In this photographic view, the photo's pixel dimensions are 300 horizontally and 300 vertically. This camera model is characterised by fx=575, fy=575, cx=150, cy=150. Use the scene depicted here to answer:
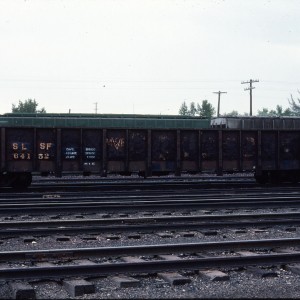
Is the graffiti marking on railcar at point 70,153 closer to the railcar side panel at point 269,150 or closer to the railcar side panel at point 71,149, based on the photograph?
the railcar side panel at point 71,149

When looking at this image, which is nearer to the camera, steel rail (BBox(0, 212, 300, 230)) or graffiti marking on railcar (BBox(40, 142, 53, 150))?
steel rail (BBox(0, 212, 300, 230))

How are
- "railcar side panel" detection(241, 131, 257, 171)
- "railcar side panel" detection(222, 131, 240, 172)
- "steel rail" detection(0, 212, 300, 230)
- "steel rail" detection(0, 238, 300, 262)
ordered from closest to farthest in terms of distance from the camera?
"steel rail" detection(0, 238, 300, 262) → "steel rail" detection(0, 212, 300, 230) → "railcar side panel" detection(222, 131, 240, 172) → "railcar side panel" detection(241, 131, 257, 171)

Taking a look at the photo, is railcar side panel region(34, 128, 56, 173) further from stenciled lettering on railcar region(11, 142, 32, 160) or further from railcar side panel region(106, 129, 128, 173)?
railcar side panel region(106, 129, 128, 173)

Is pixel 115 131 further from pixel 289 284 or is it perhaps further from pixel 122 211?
pixel 289 284

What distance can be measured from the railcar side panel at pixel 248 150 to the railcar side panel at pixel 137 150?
449 cm

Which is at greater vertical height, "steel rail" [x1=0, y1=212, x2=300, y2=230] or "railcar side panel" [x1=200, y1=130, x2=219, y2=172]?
"railcar side panel" [x1=200, y1=130, x2=219, y2=172]

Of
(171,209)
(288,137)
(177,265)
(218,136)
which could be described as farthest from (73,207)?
(288,137)

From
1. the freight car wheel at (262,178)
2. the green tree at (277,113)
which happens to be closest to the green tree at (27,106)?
the green tree at (277,113)

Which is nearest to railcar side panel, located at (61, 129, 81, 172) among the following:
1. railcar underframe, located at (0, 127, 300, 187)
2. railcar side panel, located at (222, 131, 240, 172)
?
railcar underframe, located at (0, 127, 300, 187)

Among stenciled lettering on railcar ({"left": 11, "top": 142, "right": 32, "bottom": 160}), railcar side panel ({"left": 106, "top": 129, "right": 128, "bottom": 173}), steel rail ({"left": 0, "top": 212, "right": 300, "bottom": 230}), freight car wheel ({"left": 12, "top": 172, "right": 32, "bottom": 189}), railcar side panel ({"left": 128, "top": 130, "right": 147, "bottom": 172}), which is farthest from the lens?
railcar side panel ({"left": 128, "top": 130, "right": 147, "bottom": 172})

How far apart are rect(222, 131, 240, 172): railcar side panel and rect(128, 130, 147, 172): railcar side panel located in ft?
11.8

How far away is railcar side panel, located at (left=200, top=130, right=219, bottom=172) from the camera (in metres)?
24.5

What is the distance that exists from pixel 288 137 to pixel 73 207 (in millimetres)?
14068

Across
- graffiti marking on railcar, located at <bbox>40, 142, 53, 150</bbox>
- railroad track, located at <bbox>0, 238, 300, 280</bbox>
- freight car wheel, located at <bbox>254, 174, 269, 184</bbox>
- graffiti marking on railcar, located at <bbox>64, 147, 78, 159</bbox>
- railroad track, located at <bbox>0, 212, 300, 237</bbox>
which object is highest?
graffiti marking on railcar, located at <bbox>40, 142, 53, 150</bbox>
